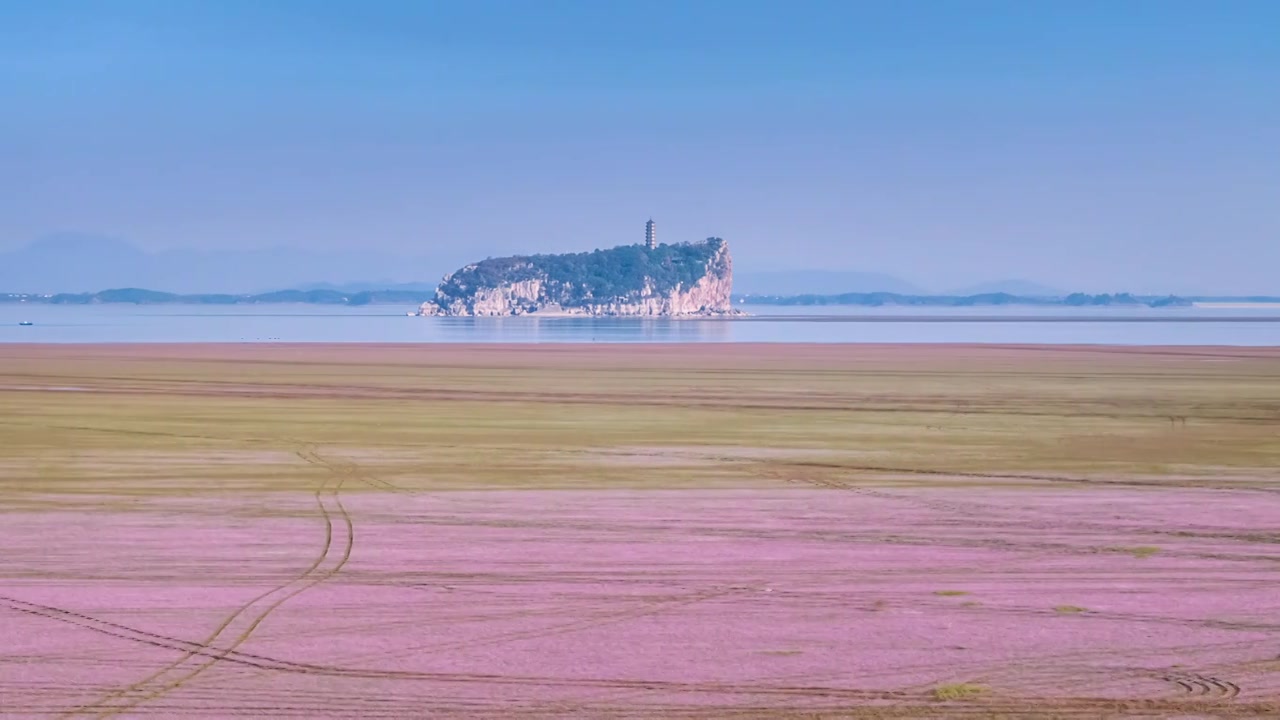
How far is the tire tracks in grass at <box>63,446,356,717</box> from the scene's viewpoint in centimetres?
944

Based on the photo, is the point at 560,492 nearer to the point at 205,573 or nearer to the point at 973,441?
the point at 205,573

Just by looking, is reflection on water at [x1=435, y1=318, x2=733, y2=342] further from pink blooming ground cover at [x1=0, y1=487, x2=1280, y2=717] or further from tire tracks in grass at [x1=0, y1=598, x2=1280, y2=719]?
tire tracks in grass at [x1=0, y1=598, x2=1280, y2=719]

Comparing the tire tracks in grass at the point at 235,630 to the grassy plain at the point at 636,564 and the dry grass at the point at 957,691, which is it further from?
the dry grass at the point at 957,691

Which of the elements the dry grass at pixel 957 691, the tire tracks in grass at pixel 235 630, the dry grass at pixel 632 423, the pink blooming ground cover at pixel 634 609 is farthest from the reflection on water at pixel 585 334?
the dry grass at pixel 957 691

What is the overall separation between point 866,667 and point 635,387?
109 feet

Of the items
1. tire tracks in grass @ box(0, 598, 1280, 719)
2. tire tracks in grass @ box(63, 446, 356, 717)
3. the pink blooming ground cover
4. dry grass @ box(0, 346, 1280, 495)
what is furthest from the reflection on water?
tire tracks in grass @ box(0, 598, 1280, 719)

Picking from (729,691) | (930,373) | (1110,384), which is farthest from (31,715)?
(930,373)

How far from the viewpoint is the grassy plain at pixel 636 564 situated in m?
9.87

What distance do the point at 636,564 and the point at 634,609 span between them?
2057mm

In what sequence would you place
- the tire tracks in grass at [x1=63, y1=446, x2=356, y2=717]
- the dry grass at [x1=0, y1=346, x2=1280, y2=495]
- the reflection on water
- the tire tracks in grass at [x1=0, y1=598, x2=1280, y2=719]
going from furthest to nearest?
the reflection on water, the dry grass at [x1=0, y1=346, x2=1280, y2=495], the tire tracks in grass at [x1=63, y1=446, x2=356, y2=717], the tire tracks in grass at [x1=0, y1=598, x2=1280, y2=719]

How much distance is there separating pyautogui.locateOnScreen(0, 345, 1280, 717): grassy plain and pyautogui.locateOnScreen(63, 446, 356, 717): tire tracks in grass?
0.04 meters

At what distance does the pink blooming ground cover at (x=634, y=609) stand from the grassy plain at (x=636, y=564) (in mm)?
46

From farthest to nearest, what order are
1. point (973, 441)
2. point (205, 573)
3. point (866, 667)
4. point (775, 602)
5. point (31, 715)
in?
point (973, 441) → point (205, 573) → point (775, 602) → point (866, 667) → point (31, 715)

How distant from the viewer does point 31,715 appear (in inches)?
356
